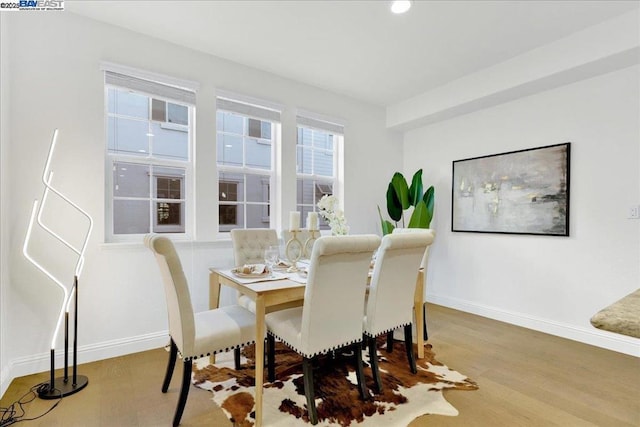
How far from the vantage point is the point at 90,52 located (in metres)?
2.55

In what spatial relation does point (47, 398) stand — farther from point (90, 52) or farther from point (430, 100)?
point (430, 100)

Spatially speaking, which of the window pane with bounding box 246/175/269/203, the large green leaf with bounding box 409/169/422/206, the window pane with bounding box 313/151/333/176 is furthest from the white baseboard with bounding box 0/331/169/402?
the large green leaf with bounding box 409/169/422/206

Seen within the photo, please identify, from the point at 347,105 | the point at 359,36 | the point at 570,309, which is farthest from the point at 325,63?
the point at 570,309

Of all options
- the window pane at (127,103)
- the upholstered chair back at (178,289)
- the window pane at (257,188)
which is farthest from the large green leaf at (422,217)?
the window pane at (127,103)

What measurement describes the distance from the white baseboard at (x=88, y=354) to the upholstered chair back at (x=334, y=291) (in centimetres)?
175

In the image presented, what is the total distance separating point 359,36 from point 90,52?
7.47 ft

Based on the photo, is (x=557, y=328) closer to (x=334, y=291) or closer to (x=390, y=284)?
(x=390, y=284)

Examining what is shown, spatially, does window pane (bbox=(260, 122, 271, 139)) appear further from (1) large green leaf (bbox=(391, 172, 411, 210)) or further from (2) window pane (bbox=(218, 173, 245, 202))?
(1) large green leaf (bbox=(391, 172, 411, 210))

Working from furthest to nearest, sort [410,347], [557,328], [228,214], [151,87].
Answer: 1. [228,214]
2. [557,328]
3. [151,87]
4. [410,347]

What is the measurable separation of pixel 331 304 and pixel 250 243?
138cm

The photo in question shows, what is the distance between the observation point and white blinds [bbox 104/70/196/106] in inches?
104

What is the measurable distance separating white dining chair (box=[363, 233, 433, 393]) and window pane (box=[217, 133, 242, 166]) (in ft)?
6.69

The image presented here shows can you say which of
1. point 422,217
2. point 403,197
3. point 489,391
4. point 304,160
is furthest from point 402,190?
point 489,391

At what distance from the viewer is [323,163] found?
4.14 m
